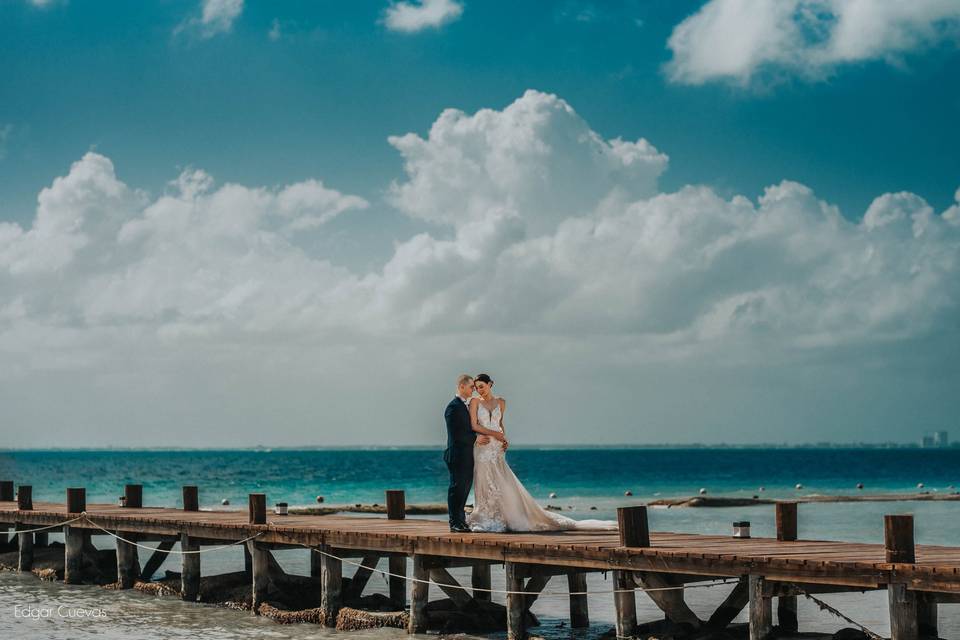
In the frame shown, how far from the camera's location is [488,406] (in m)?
18.2

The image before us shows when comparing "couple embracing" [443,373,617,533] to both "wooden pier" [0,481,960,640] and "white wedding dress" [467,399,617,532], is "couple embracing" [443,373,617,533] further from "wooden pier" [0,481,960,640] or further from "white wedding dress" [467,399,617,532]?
"wooden pier" [0,481,960,640]

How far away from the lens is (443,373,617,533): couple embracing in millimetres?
18078

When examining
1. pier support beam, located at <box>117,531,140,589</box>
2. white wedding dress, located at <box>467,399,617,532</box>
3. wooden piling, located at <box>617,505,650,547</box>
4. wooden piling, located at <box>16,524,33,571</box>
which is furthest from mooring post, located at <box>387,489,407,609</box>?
wooden piling, located at <box>16,524,33,571</box>

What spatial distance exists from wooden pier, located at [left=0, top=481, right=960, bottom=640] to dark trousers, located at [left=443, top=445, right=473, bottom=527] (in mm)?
536

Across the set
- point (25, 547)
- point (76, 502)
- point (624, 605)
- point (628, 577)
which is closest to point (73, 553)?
point (76, 502)

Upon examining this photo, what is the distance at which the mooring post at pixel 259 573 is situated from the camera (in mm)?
20453

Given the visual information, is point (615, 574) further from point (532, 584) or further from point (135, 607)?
point (135, 607)

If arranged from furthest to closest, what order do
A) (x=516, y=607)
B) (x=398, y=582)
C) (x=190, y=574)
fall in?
1. (x=190, y=574)
2. (x=398, y=582)
3. (x=516, y=607)

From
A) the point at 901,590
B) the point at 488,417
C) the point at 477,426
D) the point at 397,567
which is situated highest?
the point at 488,417

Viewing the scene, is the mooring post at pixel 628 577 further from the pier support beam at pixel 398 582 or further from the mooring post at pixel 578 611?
the pier support beam at pixel 398 582

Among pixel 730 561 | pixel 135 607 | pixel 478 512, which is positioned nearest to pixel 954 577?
pixel 730 561

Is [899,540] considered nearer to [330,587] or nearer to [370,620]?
[370,620]

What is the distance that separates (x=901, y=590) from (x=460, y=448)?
7711 millimetres

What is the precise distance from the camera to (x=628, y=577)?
15.0m
